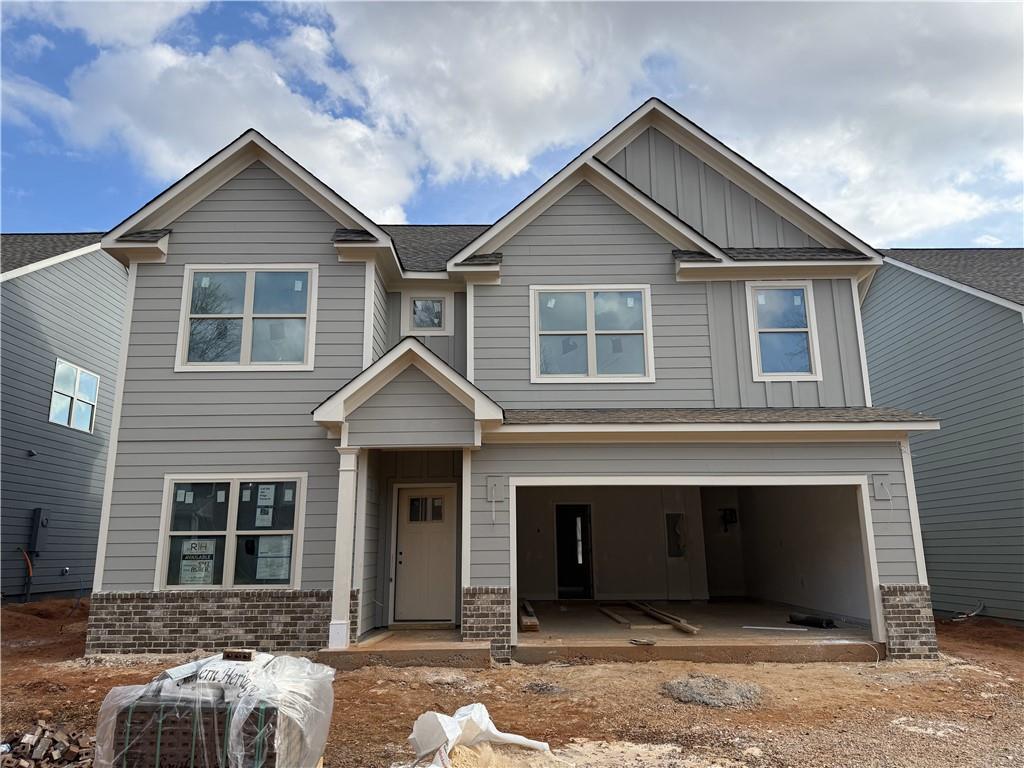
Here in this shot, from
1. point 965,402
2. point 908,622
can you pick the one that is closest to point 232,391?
point 908,622

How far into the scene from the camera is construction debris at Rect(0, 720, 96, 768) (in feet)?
15.1

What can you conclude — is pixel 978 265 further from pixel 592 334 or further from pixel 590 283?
pixel 592 334

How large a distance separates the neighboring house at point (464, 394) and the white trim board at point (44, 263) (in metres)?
4.51

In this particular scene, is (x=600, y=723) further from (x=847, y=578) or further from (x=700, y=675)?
(x=847, y=578)

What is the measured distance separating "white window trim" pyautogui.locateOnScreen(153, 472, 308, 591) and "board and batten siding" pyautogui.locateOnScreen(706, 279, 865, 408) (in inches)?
249

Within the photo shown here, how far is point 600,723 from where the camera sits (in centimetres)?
575

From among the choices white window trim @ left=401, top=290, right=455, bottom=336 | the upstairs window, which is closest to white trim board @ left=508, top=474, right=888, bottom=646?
white window trim @ left=401, top=290, right=455, bottom=336

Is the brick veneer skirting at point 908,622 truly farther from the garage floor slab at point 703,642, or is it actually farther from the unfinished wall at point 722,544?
the unfinished wall at point 722,544

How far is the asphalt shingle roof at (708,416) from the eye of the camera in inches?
342

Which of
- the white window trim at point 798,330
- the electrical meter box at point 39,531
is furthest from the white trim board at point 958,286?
the electrical meter box at point 39,531

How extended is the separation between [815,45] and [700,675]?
9.88 metres

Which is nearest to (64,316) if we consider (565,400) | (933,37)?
(565,400)

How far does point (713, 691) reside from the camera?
21.7ft

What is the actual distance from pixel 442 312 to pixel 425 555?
12.9ft
